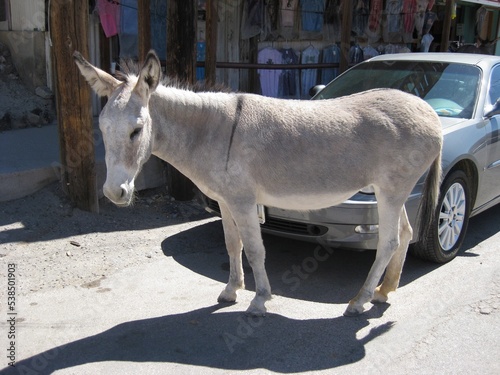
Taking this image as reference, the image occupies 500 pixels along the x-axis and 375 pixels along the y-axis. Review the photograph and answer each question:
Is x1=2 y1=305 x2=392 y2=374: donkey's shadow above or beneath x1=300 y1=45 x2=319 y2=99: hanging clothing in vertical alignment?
beneath

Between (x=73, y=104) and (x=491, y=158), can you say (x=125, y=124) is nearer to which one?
(x=73, y=104)

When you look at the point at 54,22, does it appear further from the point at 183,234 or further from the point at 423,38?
the point at 423,38

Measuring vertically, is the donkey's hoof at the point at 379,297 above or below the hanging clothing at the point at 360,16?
below

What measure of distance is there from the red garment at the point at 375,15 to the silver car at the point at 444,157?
6.26 metres

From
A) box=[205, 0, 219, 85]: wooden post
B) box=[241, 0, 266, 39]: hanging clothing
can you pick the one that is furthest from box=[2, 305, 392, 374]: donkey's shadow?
box=[241, 0, 266, 39]: hanging clothing

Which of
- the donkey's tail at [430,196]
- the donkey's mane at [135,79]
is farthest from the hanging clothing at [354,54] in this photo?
the donkey's mane at [135,79]

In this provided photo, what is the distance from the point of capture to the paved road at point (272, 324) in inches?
137

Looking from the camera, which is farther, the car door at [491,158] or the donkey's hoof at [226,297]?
the car door at [491,158]

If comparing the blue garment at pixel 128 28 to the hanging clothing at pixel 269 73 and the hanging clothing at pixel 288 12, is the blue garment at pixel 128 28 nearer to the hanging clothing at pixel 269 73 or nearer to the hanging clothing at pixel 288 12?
the hanging clothing at pixel 269 73

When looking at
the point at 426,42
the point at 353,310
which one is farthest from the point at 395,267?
the point at 426,42

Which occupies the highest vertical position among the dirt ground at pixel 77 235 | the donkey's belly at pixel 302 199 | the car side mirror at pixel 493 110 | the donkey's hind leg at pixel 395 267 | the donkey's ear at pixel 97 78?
the donkey's ear at pixel 97 78

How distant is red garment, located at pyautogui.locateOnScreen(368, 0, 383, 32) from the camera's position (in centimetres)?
1203

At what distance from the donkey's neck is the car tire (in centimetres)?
228

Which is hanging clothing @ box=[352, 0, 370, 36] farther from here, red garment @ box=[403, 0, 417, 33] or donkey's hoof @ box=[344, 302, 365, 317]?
donkey's hoof @ box=[344, 302, 365, 317]
